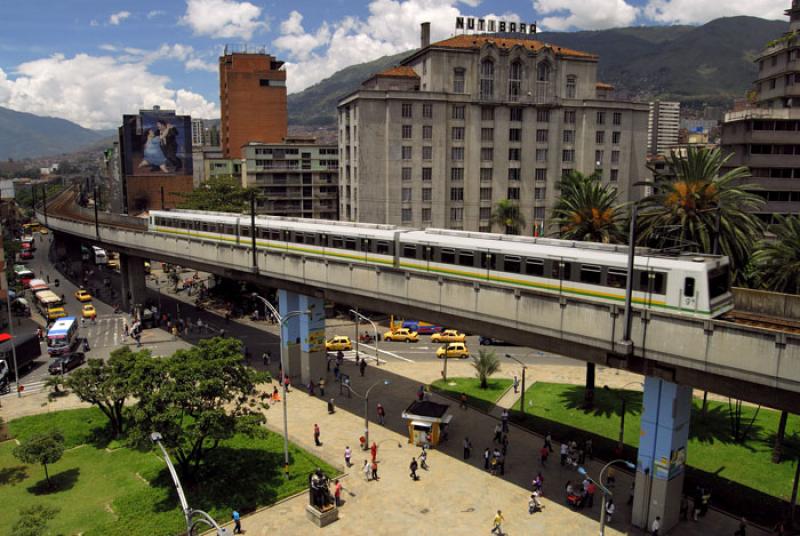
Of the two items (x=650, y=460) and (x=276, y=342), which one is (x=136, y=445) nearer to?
(x=650, y=460)

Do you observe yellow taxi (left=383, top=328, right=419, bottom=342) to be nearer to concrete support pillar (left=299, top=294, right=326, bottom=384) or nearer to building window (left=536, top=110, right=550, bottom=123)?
concrete support pillar (left=299, top=294, right=326, bottom=384)

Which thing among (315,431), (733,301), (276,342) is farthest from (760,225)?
(276,342)

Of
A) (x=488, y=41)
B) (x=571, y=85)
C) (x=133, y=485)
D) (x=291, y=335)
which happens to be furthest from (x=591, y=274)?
(x=571, y=85)

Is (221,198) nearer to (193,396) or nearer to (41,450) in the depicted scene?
(41,450)

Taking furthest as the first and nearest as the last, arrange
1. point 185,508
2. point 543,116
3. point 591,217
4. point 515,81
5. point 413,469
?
1. point 543,116
2. point 515,81
3. point 591,217
4. point 413,469
5. point 185,508

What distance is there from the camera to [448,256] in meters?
36.9

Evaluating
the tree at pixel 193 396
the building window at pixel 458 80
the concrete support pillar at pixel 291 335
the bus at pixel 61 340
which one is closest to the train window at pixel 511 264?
the tree at pixel 193 396

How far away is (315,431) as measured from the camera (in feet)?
128

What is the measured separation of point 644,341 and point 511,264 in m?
9.27

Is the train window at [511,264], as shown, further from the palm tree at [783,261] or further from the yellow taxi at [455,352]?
the yellow taxi at [455,352]

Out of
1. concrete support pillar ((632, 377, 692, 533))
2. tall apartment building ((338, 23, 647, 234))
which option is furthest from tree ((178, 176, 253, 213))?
concrete support pillar ((632, 377, 692, 533))

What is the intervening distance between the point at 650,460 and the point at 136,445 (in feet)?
85.6

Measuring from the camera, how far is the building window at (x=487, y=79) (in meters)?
76.9

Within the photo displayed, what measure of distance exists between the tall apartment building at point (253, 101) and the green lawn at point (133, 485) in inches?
4365
